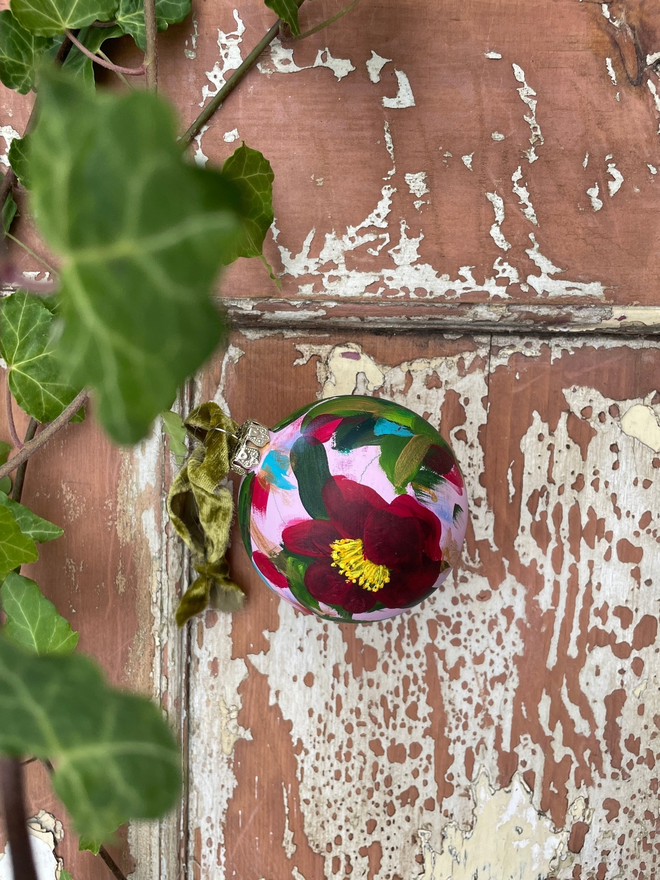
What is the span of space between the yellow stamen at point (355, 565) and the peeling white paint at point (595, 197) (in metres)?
0.28

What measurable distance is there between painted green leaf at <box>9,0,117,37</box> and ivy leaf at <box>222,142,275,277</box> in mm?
107

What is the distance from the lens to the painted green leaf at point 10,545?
355 millimetres

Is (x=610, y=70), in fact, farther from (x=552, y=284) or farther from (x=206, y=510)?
(x=206, y=510)

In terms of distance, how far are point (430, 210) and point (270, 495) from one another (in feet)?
0.72

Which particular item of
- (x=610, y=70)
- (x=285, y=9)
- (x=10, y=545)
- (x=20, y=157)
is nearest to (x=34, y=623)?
(x=10, y=545)

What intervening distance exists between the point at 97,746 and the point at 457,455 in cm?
34

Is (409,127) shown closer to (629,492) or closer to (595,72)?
(595,72)

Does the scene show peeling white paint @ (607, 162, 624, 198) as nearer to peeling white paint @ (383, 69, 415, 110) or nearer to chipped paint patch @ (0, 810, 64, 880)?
peeling white paint @ (383, 69, 415, 110)

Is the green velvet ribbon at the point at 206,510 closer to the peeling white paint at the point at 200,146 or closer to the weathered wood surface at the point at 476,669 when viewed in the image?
the weathered wood surface at the point at 476,669

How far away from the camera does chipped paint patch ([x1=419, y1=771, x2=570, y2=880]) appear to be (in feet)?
1.60

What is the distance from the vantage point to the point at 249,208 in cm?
35

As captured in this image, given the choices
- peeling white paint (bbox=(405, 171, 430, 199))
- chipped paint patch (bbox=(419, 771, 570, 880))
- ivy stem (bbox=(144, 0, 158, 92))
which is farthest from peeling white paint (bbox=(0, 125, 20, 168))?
chipped paint patch (bbox=(419, 771, 570, 880))

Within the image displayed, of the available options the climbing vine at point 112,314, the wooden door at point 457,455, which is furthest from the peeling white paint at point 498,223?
the climbing vine at point 112,314

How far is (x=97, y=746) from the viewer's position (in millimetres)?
160
